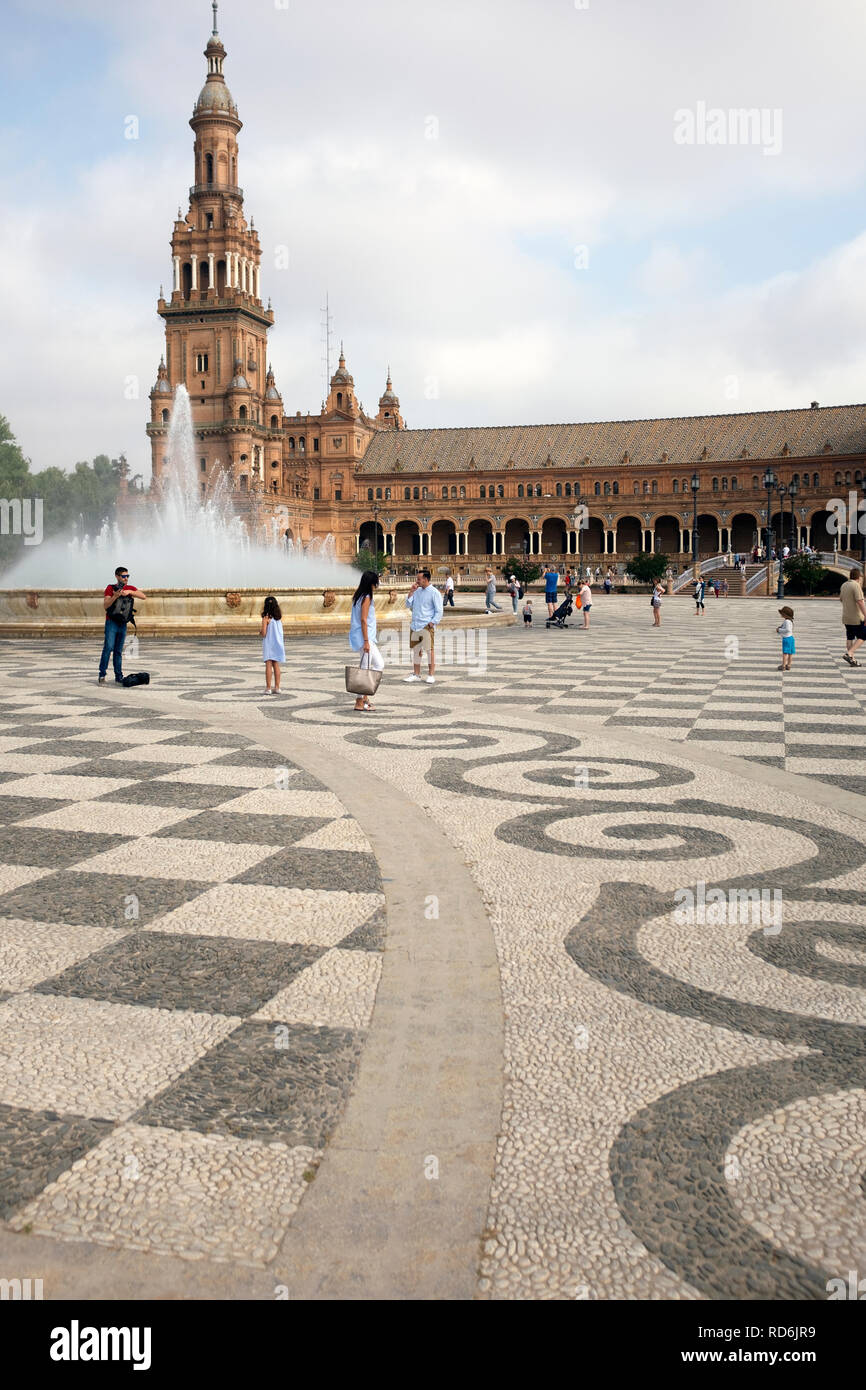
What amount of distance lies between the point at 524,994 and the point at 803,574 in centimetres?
4874

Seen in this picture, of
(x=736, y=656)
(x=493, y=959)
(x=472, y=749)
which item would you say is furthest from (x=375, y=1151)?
(x=736, y=656)

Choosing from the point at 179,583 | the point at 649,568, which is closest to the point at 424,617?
the point at 179,583

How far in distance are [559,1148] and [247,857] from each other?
2.76 m

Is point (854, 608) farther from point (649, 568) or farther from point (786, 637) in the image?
point (649, 568)

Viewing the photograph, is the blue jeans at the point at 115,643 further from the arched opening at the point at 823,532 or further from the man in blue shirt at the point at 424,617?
the arched opening at the point at 823,532

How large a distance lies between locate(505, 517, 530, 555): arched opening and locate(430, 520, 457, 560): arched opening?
16.4ft

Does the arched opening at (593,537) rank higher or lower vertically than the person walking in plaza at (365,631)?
higher

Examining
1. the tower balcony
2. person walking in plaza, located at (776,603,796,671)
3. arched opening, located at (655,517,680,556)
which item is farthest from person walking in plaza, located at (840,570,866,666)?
the tower balcony

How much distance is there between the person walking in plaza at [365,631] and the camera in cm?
989

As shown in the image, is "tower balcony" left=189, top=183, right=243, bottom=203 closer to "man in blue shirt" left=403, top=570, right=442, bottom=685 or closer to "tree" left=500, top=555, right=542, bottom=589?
"tree" left=500, top=555, right=542, bottom=589

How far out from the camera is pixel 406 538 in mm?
97125

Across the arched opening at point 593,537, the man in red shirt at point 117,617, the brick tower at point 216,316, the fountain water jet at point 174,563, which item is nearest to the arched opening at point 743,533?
the arched opening at point 593,537

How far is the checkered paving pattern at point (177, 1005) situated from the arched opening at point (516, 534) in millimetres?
87867

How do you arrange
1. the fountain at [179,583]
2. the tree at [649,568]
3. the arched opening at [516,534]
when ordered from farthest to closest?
the arched opening at [516,534] → the tree at [649,568] → the fountain at [179,583]
